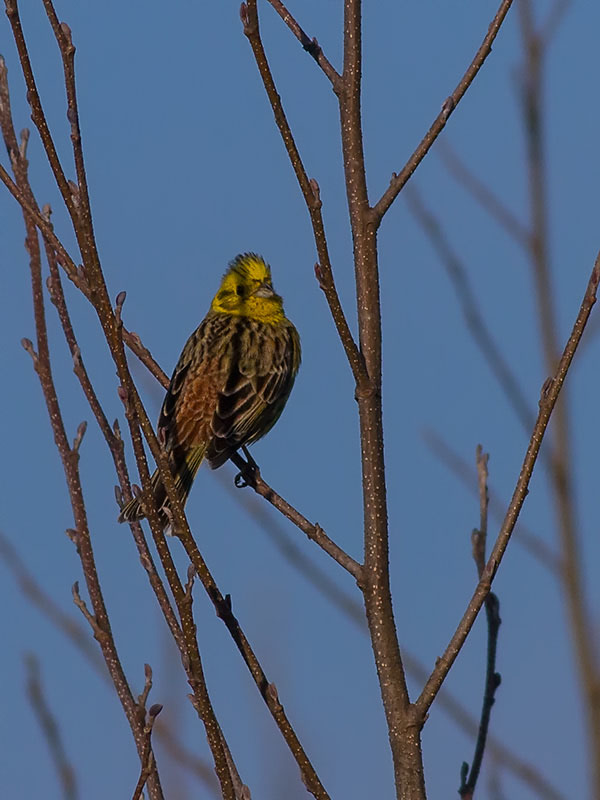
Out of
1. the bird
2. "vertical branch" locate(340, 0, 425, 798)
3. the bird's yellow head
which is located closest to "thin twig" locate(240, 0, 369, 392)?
"vertical branch" locate(340, 0, 425, 798)

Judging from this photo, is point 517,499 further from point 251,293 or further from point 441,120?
point 251,293

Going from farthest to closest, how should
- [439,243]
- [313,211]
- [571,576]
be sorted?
[439,243], [571,576], [313,211]

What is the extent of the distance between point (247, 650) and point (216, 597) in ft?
0.63

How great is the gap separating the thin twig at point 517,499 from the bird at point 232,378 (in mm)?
2789

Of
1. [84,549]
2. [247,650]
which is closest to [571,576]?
[247,650]

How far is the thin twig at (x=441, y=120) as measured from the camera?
3.18 m

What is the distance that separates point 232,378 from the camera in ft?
22.6

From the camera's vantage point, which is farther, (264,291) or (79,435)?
(264,291)

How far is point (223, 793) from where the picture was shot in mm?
2598

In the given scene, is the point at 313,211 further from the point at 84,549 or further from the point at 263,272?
the point at 263,272

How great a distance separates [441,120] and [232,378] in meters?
3.80

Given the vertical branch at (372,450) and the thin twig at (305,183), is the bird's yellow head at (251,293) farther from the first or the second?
the thin twig at (305,183)

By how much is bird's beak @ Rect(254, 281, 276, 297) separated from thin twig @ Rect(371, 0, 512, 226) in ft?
15.5

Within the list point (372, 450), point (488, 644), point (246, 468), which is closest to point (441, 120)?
point (372, 450)
